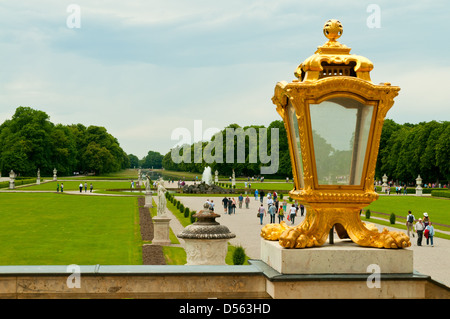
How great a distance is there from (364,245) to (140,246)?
763 inches

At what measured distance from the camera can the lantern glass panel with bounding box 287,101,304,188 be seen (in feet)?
15.5

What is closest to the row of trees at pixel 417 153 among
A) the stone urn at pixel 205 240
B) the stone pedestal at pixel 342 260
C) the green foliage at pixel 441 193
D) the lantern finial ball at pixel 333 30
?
the green foliage at pixel 441 193

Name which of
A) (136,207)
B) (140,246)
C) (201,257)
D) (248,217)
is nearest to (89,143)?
(136,207)

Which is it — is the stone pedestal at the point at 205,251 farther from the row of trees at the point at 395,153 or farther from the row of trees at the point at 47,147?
the row of trees at the point at 47,147

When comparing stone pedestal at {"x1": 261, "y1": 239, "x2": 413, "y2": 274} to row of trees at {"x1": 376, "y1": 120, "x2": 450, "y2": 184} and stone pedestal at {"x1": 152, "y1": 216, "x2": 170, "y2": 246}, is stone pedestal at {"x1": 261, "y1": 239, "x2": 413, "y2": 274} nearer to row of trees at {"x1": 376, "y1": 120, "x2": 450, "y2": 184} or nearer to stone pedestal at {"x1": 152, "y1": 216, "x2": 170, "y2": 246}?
stone pedestal at {"x1": 152, "y1": 216, "x2": 170, "y2": 246}

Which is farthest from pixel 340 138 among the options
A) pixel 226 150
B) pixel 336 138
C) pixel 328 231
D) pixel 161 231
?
pixel 226 150

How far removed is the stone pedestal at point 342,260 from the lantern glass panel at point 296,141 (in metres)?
0.78

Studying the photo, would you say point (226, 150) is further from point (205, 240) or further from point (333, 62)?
point (333, 62)

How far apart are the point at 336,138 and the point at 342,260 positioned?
111 centimetres

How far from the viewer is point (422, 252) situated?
72.3 ft

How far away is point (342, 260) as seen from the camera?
4.35m

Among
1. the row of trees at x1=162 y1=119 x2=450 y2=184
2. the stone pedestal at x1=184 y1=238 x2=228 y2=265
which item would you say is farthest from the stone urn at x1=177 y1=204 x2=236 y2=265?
the row of trees at x1=162 y1=119 x2=450 y2=184

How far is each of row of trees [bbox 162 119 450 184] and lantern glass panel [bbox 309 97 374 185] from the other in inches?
2850
